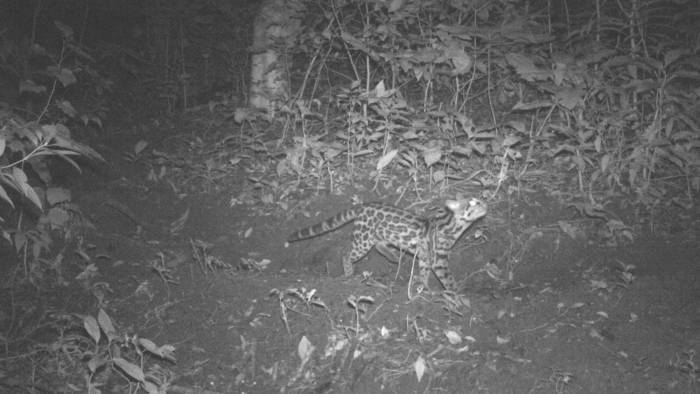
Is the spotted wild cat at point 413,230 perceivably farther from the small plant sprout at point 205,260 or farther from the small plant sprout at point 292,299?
the small plant sprout at point 292,299

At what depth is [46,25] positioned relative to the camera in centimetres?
1178

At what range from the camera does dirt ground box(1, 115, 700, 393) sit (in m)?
4.79

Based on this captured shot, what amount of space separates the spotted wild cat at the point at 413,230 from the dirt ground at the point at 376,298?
1.17 feet

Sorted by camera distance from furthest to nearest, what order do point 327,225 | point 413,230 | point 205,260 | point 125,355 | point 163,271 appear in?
point 327,225
point 413,230
point 205,260
point 163,271
point 125,355

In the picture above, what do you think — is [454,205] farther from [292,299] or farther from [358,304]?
[292,299]

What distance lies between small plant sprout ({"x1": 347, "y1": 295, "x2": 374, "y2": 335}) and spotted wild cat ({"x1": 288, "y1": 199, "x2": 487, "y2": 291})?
1.04 meters

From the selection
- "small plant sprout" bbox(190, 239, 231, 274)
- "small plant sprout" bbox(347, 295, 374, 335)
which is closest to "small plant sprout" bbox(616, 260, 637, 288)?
"small plant sprout" bbox(347, 295, 374, 335)

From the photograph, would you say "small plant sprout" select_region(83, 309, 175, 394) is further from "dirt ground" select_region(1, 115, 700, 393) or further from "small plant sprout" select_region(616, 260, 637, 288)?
"small plant sprout" select_region(616, 260, 637, 288)

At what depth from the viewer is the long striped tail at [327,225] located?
6.94 meters

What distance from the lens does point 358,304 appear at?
17.8 ft

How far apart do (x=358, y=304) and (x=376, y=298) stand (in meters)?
0.32

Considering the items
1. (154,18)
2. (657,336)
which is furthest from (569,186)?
(154,18)

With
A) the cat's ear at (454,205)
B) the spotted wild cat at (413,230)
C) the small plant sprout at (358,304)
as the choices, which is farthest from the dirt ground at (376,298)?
the cat's ear at (454,205)

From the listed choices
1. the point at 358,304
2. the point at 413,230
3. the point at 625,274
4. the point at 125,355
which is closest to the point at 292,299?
the point at 358,304
